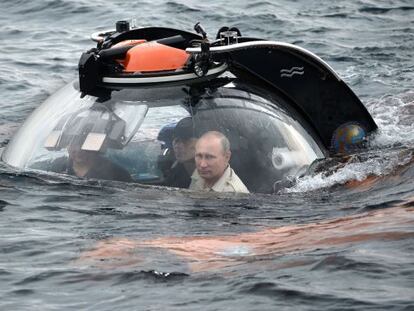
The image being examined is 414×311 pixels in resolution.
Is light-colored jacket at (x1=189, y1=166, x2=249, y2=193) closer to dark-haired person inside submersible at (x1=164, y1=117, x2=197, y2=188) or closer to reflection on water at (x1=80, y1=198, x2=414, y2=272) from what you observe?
dark-haired person inside submersible at (x1=164, y1=117, x2=197, y2=188)

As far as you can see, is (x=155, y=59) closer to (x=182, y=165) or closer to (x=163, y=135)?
(x=163, y=135)

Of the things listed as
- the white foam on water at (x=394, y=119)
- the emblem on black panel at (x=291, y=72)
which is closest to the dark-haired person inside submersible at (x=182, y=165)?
the emblem on black panel at (x=291, y=72)

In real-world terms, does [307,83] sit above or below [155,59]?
below

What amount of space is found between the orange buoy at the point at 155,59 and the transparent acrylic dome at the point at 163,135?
0.16 metres

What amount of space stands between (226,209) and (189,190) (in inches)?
12.6

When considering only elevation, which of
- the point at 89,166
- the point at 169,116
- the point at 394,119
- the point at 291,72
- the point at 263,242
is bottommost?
the point at 263,242

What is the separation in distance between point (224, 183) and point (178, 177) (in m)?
0.33

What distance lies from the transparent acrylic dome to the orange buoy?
0.16 m

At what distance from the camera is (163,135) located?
812cm

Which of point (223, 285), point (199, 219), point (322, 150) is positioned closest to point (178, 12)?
point (322, 150)

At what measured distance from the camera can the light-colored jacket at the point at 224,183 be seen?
806 centimetres

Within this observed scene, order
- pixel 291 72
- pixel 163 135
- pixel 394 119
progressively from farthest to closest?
pixel 394 119
pixel 291 72
pixel 163 135

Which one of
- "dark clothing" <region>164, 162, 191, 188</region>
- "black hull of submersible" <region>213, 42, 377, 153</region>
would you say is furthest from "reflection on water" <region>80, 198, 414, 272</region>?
"black hull of submersible" <region>213, 42, 377, 153</region>

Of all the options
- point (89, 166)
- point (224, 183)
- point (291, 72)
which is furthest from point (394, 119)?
point (89, 166)
